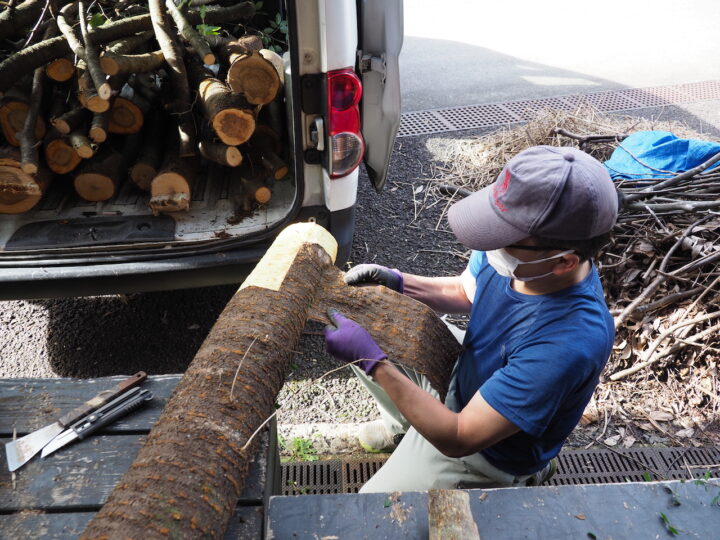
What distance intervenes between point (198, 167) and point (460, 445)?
235cm

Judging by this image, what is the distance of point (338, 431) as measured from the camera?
2.59 meters

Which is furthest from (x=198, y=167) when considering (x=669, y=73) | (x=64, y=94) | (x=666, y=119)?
(x=669, y=73)

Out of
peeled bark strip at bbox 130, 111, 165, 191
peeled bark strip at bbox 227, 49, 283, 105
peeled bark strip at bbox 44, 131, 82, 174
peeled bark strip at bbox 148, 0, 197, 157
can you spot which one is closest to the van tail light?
peeled bark strip at bbox 227, 49, 283, 105

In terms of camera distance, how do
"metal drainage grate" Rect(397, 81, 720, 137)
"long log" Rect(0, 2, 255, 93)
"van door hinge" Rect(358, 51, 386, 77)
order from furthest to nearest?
"metal drainage grate" Rect(397, 81, 720, 137)
"long log" Rect(0, 2, 255, 93)
"van door hinge" Rect(358, 51, 386, 77)

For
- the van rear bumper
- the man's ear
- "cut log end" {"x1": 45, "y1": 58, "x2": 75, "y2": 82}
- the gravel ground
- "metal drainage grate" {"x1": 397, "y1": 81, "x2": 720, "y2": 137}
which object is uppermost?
"cut log end" {"x1": 45, "y1": 58, "x2": 75, "y2": 82}

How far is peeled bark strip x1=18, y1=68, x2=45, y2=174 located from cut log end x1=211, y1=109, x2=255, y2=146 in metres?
0.98

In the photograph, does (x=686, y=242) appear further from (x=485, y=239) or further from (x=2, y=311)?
(x=2, y=311)

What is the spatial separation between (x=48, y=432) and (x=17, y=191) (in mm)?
1883

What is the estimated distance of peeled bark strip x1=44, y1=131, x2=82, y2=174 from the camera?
3.11m

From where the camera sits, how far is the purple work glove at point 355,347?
1.77m

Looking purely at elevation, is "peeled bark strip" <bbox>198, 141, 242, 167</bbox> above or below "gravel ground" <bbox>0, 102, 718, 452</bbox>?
above

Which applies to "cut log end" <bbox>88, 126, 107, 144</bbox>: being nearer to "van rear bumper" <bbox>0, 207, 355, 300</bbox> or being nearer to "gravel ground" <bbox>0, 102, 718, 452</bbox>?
"van rear bumper" <bbox>0, 207, 355, 300</bbox>

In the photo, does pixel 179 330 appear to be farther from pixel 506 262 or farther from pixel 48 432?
pixel 506 262

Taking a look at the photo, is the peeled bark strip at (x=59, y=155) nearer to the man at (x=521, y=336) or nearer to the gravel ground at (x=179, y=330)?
the gravel ground at (x=179, y=330)
